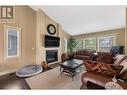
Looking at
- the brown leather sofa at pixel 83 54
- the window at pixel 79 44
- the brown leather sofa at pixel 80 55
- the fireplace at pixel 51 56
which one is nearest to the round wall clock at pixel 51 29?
the fireplace at pixel 51 56

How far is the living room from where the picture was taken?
8.70 feet

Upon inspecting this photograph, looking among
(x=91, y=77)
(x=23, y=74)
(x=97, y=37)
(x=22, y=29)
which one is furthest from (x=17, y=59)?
(x=97, y=37)

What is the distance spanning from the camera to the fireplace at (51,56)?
4.98m

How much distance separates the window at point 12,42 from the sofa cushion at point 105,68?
2.36 meters

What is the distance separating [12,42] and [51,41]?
2296 mm

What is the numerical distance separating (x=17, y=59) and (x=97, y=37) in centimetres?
334

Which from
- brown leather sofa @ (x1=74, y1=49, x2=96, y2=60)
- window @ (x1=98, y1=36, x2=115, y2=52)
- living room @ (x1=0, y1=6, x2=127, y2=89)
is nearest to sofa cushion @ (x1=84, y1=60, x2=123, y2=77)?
living room @ (x1=0, y1=6, x2=127, y2=89)

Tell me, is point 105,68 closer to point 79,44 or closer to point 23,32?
point 23,32

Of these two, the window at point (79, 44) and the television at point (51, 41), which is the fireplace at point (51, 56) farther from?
the window at point (79, 44)

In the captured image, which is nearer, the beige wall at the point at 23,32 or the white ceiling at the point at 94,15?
the beige wall at the point at 23,32

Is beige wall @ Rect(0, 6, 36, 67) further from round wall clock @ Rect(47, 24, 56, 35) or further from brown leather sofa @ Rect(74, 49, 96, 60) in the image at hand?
brown leather sofa @ Rect(74, 49, 96, 60)

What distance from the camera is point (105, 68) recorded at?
1.52 metres

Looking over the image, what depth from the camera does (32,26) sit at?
3.56 meters

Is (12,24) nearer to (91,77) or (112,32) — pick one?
(91,77)
